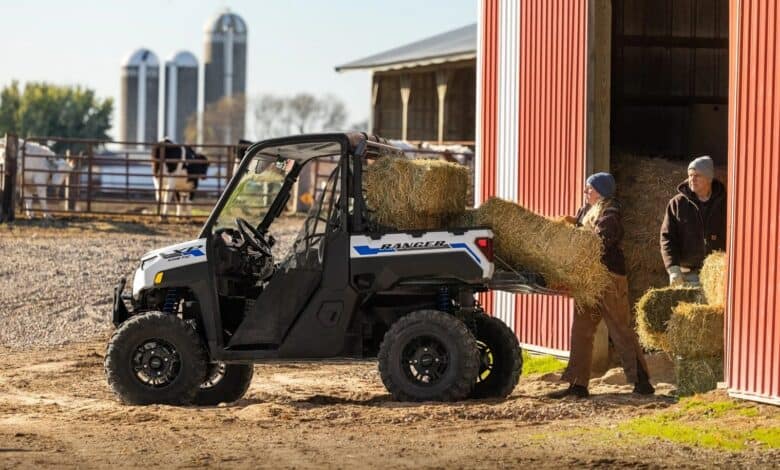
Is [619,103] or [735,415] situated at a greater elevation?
[619,103]

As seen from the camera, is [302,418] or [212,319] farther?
[212,319]

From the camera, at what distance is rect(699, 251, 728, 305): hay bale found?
11.5 meters

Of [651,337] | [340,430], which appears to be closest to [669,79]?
[651,337]

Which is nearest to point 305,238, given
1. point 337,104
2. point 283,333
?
point 283,333

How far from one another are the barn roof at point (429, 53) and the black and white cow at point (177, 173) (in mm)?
5939

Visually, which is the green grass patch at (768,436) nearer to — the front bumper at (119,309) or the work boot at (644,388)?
the work boot at (644,388)

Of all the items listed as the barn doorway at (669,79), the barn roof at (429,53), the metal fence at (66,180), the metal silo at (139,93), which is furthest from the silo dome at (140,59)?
the barn doorway at (669,79)

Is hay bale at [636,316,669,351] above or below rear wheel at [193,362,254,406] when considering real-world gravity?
above

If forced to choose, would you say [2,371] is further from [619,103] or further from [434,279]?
[619,103]

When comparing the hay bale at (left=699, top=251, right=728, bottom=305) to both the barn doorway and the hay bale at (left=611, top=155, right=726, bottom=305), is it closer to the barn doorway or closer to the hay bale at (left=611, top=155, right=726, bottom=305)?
the hay bale at (left=611, top=155, right=726, bottom=305)

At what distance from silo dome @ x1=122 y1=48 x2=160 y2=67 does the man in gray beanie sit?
4055 inches

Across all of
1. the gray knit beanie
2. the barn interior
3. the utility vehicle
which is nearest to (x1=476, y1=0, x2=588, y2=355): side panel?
the barn interior

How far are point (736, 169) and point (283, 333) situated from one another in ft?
11.2

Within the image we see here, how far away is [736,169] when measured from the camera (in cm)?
1103
